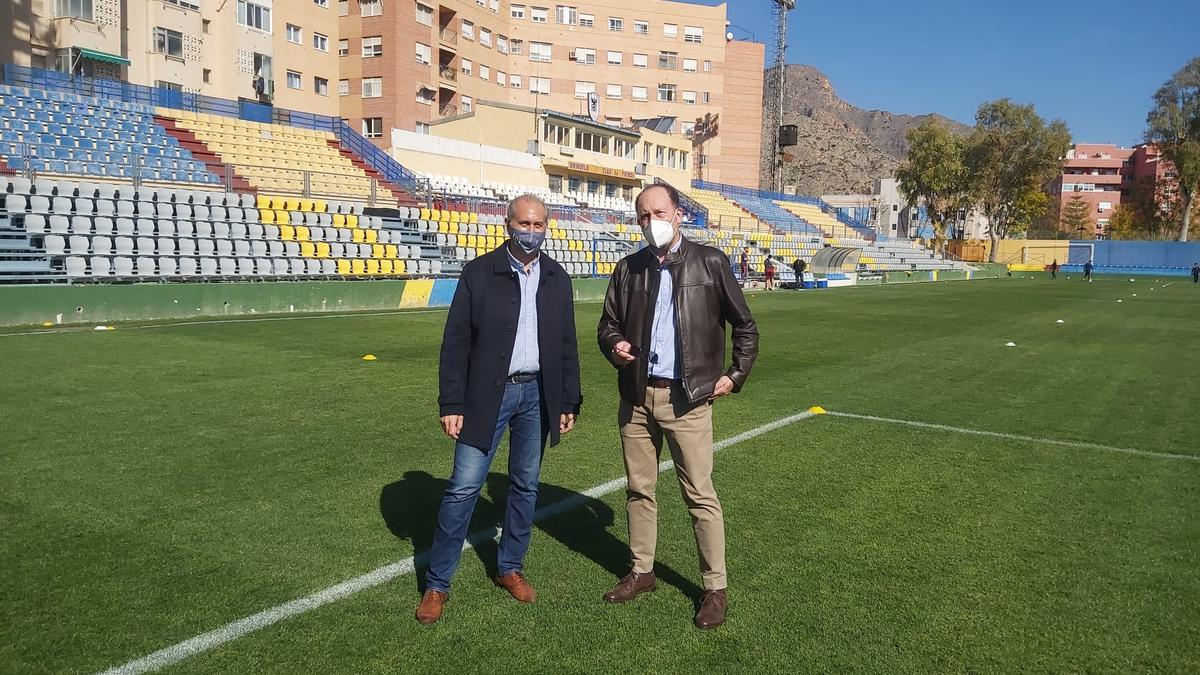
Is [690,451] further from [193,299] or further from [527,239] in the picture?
[193,299]

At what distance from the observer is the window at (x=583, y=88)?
228 ft

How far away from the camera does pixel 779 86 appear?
7856cm

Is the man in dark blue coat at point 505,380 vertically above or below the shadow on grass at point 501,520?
above

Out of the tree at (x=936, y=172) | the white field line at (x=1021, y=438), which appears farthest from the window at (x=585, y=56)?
the white field line at (x=1021, y=438)

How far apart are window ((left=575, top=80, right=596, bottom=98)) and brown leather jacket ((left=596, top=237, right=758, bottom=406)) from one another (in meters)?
68.8

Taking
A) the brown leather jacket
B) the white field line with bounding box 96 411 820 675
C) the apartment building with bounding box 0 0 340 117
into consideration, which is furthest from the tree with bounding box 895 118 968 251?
the brown leather jacket

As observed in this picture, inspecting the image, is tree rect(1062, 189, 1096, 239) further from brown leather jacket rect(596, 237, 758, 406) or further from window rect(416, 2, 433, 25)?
brown leather jacket rect(596, 237, 758, 406)

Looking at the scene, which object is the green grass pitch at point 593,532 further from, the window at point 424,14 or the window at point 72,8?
the window at point 424,14

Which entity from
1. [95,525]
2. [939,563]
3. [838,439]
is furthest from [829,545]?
[95,525]

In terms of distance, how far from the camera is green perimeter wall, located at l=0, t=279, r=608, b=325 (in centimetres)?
1438

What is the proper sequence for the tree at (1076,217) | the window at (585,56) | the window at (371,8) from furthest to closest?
the tree at (1076,217) < the window at (585,56) < the window at (371,8)

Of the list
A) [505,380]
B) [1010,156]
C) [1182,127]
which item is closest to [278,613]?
[505,380]

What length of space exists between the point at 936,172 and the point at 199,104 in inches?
2501

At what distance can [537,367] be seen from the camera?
12.8 ft
